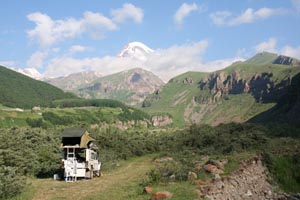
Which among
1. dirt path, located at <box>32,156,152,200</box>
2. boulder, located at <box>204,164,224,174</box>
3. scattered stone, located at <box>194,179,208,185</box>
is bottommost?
dirt path, located at <box>32,156,152,200</box>

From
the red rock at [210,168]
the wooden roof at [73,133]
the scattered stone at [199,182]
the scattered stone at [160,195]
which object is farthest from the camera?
the wooden roof at [73,133]

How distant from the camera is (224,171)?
108 ft

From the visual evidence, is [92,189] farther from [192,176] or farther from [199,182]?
[199,182]

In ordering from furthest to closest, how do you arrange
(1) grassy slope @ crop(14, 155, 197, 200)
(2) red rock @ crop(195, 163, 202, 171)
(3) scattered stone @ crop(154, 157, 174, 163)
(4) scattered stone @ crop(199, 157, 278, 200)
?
(3) scattered stone @ crop(154, 157, 174, 163), (2) red rock @ crop(195, 163, 202, 171), (4) scattered stone @ crop(199, 157, 278, 200), (1) grassy slope @ crop(14, 155, 197, 200)

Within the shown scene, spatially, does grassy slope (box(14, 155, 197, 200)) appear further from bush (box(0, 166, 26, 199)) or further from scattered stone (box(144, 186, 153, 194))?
bush (box(0, 166, 26, 199))

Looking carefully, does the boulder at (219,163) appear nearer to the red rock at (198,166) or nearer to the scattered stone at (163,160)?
the red rock at (198,166)

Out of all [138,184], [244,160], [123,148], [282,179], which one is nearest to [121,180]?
[138,184]

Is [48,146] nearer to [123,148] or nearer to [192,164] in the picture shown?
[123,148]

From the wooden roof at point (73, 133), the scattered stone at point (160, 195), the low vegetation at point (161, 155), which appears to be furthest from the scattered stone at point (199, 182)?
the wooden roof at point (73, 133)

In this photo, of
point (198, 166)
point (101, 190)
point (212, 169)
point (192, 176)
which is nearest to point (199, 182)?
point (192, 176)

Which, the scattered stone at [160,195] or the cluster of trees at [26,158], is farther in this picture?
the cluster of trees at [26,158]

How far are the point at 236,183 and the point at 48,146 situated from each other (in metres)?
29.8

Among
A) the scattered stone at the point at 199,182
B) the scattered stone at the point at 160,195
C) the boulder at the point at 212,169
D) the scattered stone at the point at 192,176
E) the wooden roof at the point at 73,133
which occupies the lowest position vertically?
the scattered stone at the point at 160,195

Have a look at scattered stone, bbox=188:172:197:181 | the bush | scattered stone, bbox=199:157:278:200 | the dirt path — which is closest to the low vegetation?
the bush
